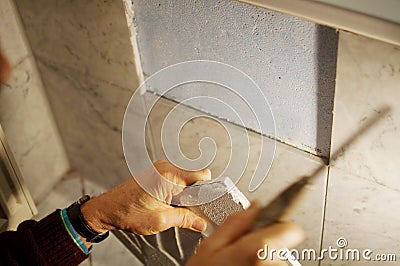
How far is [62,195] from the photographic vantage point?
1.42 meters

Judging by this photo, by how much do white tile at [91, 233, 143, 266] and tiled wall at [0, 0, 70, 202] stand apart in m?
0.23

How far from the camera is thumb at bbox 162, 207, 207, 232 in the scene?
95 cm

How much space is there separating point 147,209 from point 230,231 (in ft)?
0.85

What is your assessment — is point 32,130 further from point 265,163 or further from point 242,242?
point 242,242

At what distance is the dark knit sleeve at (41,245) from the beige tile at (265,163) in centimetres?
26

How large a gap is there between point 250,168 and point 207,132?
0.10 m

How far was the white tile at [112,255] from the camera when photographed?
126 centimetres

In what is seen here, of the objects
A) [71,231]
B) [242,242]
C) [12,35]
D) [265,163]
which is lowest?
[242,242]

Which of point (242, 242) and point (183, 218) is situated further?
point (183, 218)

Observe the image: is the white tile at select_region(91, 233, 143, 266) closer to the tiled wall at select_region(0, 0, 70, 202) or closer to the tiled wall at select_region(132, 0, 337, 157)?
the tiled wall at select_region(0, 0, 70, 202)

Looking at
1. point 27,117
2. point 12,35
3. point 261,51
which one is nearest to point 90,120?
point 27,117

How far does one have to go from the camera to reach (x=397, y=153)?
31.1 inches

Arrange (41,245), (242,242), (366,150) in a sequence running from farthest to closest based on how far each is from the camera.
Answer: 1. (41,245)
2. (366,150)
3. (242,242)

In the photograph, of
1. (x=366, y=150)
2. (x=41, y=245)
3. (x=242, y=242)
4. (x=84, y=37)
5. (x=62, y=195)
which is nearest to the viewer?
(x=242, y=242)
